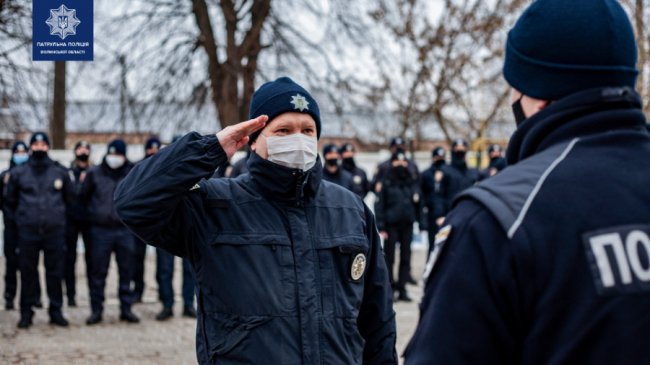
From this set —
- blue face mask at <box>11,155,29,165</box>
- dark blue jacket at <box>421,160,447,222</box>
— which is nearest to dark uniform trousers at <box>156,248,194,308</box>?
blue face mask at <box>11,155,29,165</box>

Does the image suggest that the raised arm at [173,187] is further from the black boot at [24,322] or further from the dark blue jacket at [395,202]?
the dark blue jacket at [395,202]

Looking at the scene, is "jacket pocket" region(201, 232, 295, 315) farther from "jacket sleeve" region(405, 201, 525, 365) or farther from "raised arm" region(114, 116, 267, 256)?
"jacket sleeve" region(405, 201, 525, 365)

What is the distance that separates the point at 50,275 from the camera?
1042cm

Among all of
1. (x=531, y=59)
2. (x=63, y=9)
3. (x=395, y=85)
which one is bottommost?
(x=531, y=59)

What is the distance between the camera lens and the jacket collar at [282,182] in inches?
143

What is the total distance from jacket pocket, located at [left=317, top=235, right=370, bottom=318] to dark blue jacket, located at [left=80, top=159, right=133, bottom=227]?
7464 millimetres

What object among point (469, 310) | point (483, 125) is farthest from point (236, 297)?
point (483, 125)

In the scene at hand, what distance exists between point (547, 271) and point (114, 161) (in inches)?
377

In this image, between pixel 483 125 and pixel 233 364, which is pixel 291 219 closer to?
pixel 233 364

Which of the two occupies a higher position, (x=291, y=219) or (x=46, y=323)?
(x=291, y=219)

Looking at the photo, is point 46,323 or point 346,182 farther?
point 346,182

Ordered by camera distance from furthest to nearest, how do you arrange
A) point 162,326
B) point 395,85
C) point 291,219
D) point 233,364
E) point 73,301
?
1. point 395,85
2. point 73,301
3. point 162,326
4. point 291,219
5. point 233,364

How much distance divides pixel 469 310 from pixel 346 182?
10839 millimetres

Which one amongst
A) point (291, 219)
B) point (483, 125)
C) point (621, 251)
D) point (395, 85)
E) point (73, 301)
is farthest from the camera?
point (483, 125)
